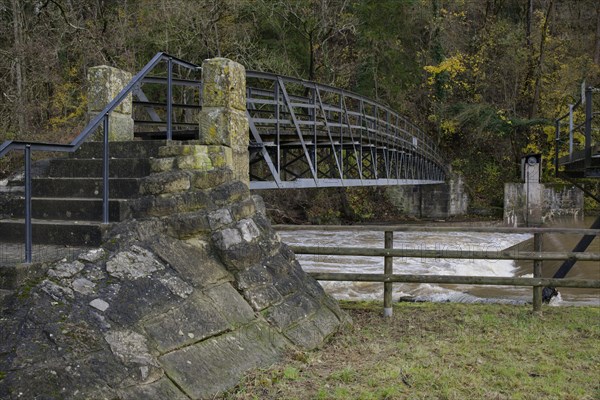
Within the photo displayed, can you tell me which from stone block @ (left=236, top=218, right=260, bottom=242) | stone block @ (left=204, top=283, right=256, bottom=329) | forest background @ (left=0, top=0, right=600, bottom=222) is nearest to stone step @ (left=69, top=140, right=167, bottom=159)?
stone block @ (left=236, top=218, right=260, bottom=242)

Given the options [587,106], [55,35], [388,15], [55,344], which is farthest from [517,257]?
[388,15]

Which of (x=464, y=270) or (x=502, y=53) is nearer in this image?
(x=464, y=270)

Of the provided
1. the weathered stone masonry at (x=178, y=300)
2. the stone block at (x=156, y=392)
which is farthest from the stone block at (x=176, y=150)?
the stone block at (x=156, y=392)

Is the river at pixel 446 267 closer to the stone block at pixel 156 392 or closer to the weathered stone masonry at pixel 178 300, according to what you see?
A: the weathered stone masonry at pixel 178 300

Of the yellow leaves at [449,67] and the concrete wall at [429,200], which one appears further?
the yellow leaves at [449,67]

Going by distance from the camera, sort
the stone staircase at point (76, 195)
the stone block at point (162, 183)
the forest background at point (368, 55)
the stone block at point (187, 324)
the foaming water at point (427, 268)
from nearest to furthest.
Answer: the stone block at point (187, 324)
the stone staircase at point (76, 195)
the stone block at point (162, 183)
the foaming water at point (427, 268)
the forest background at point (368, 55)

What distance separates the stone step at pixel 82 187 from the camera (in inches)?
209

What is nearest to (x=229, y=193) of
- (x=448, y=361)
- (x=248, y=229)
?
(x=248, y=229)

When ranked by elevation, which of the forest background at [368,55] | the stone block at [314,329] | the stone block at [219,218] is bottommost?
the stone block at [314,329]

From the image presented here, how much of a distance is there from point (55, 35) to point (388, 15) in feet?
66.9

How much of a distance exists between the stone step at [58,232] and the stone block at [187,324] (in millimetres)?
880

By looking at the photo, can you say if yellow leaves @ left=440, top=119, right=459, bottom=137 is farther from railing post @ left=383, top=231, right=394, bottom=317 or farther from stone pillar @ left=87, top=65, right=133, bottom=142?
stone pillar @ left=87, top=65, right=133, bottom=142

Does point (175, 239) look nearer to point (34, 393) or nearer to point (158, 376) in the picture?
point (158, 376)

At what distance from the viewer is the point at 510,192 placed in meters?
28.0
